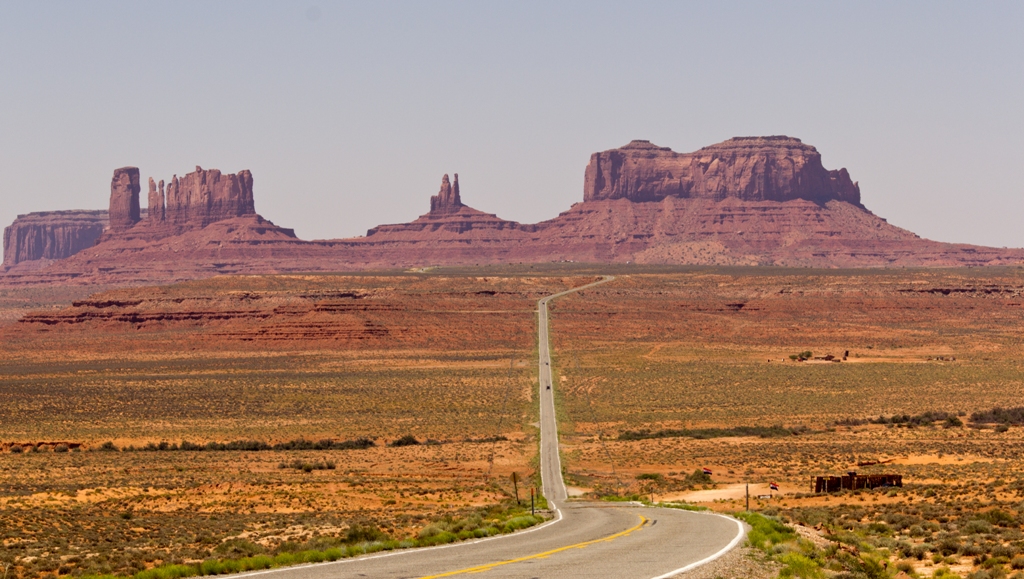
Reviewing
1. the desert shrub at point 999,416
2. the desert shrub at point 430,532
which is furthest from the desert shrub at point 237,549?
the desert shrub at point 999,416

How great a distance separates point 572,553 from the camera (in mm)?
18750

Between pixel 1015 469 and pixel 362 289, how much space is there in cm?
10720

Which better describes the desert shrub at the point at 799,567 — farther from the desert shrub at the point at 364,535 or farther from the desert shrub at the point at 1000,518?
the desert shrub at the point at 1000,518

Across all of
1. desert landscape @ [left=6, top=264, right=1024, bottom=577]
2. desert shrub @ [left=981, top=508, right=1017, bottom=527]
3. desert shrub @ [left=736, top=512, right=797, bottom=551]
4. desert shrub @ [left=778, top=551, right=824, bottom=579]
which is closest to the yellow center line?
desert shrub @ [left=736, top=512, right=797, bottom=551]

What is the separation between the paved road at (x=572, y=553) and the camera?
16891mm

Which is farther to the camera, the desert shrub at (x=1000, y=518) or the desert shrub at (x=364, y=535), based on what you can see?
the desert shrub at (x=1000, y=518)

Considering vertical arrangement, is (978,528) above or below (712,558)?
below

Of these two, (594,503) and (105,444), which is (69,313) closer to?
(105,444)

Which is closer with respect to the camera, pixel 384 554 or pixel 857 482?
pixel 384 554

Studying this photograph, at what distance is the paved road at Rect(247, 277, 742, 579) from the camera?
16891mm

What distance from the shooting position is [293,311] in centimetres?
12388

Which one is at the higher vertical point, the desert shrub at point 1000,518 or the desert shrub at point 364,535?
the desert shrub at point 1000,518

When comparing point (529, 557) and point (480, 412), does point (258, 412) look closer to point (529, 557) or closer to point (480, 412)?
point (480, 412)

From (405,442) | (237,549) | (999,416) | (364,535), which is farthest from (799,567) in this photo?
(999,416)
